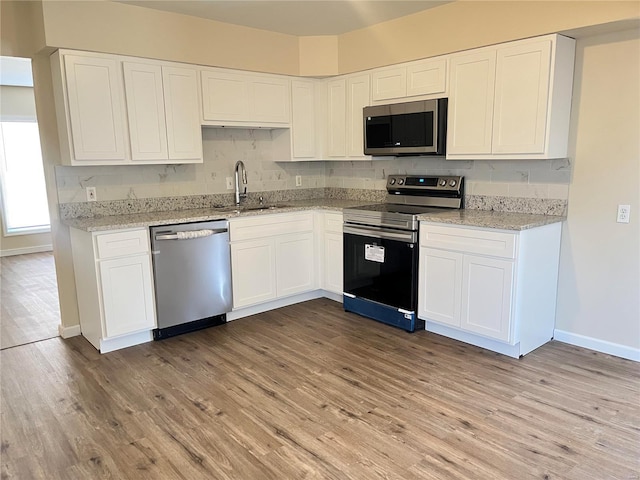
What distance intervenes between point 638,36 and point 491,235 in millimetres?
1533

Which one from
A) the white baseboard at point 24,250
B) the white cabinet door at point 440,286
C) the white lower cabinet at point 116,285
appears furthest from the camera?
the white baseboard at point 24,250

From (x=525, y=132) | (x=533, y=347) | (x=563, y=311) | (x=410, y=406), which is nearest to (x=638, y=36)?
(x=525, y=132)

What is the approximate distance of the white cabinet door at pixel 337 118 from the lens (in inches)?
176

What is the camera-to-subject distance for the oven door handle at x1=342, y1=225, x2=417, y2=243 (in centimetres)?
357

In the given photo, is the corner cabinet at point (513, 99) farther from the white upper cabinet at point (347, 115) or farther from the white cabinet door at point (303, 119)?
the white cabinet door at point (303, 119)

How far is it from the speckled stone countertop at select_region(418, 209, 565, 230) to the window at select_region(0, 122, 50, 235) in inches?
250

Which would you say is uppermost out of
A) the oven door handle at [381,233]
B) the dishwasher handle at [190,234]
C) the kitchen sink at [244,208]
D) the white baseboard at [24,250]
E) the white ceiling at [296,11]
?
the white ceiling at [296,11]

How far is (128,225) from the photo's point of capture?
330 centimetres

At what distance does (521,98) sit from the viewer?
3.16m

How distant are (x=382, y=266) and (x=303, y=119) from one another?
69.4 inches

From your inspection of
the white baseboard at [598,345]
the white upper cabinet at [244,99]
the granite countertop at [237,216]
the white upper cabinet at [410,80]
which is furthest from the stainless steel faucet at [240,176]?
the white baseboard at [598,345]

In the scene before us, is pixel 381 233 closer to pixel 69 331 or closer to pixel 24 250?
pixel 69 331

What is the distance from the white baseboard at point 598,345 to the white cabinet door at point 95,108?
364 cm

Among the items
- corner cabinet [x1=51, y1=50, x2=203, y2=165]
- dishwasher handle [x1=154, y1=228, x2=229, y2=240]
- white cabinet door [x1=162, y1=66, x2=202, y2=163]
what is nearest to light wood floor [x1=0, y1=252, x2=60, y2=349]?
dishwasher handle [x1=154, y1=228, x2=229, y2=240]
